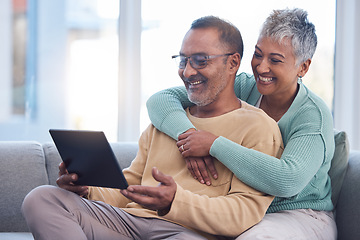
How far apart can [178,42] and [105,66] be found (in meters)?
0.53

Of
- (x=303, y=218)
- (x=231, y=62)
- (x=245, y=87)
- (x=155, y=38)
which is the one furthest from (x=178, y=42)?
(x=303, y=218)

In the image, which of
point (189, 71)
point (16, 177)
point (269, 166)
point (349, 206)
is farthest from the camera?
point (16, 177)

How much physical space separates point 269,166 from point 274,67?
0.49m

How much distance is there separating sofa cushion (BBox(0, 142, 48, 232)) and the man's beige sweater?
62cm

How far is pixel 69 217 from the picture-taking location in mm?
1633

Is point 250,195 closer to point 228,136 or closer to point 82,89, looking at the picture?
point 228,136

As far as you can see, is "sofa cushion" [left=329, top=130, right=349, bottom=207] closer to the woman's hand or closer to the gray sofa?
the gray sofa

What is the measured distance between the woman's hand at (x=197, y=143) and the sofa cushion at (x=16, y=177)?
971 mm

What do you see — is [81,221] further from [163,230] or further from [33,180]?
[33,180]

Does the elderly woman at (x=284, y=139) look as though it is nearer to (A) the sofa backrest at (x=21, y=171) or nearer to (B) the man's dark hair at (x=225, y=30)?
(B) the man's dark hair at (x=225, y=30)

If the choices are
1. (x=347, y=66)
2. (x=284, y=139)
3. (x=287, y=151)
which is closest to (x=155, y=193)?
(x=287, y=151)

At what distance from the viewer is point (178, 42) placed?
3.45m

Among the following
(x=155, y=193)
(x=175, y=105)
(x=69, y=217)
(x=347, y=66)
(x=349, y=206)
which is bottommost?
(x=349, y=206)

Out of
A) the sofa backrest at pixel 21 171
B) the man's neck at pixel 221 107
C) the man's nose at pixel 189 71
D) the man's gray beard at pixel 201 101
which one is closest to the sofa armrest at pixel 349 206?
the man's neck at pixel 221 107
